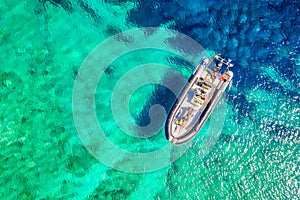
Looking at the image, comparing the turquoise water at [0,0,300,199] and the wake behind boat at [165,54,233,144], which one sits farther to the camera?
the wake behind boat at [165,54,233,144]

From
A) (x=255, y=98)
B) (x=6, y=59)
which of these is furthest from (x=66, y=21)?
(x=255, y=98)

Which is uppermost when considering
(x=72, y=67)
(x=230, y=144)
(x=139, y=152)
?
(x=230, y=144)

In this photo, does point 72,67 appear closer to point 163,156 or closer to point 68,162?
point 68,162

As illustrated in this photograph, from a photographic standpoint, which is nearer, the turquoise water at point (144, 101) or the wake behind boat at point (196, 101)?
the turquoise water at point (144, 101)
